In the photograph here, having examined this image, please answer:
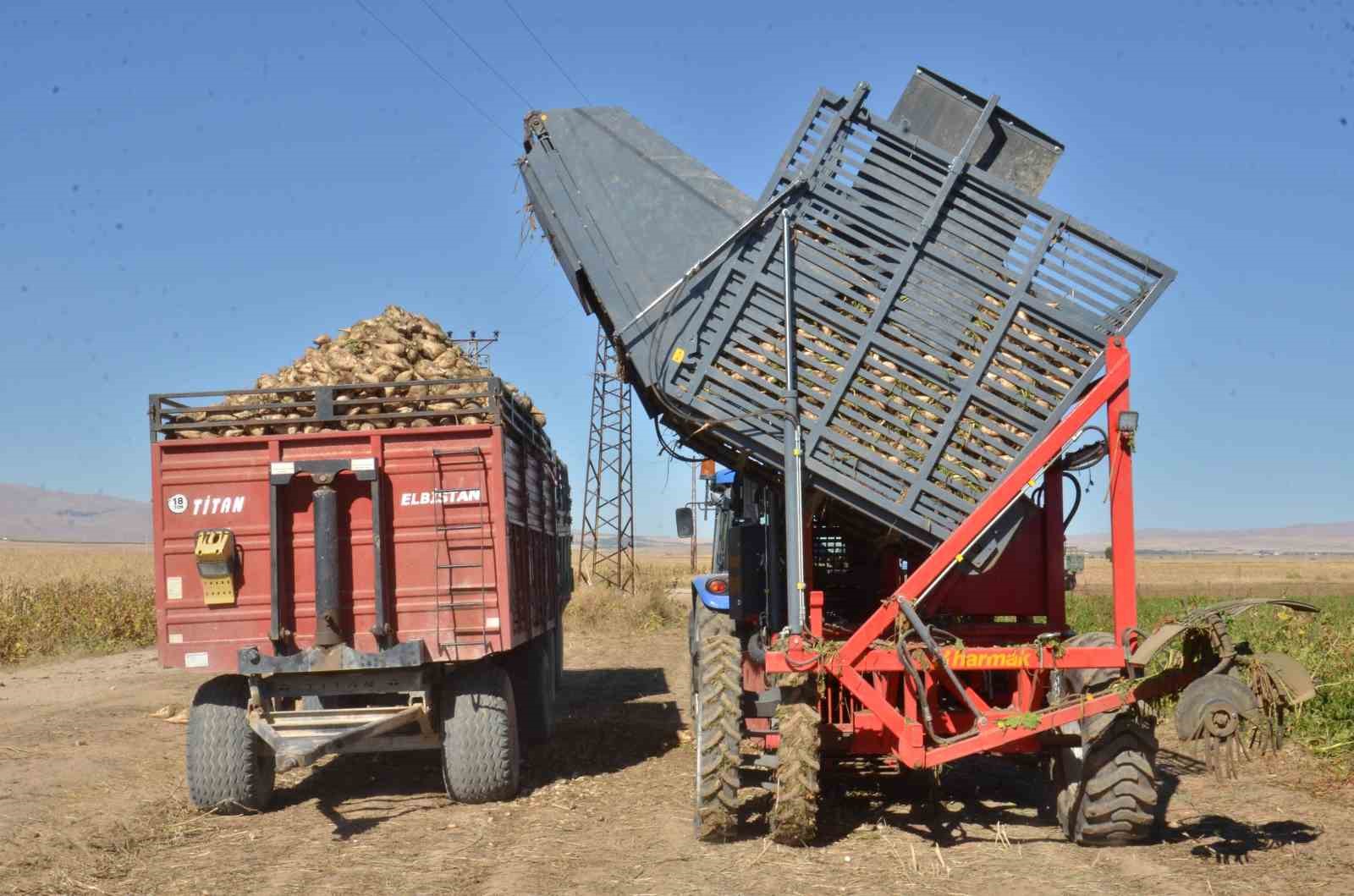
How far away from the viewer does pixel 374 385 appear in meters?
10.0

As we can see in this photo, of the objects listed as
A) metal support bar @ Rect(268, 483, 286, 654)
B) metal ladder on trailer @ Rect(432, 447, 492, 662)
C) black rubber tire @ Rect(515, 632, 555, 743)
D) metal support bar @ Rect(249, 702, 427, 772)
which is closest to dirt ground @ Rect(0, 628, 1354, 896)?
black rubber tire @ Rect(515, 632, 555, 743)

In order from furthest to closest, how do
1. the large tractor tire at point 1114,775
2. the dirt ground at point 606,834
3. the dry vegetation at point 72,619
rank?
the dry vegetation at point 72,619
the large tractor tire at point 1114,775
the dirt ground at point 606,834

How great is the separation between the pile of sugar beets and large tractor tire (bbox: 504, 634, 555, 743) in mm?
2484

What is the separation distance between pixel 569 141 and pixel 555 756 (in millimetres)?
6197

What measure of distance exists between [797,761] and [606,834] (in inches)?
72.5

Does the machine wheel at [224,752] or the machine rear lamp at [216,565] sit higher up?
the machine rear lamp at [216,565]

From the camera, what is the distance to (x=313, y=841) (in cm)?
874

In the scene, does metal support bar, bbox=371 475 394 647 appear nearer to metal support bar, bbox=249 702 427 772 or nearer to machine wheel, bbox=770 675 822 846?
metal support bar, bbox=249 702 427 772

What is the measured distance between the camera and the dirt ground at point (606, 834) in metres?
7.18

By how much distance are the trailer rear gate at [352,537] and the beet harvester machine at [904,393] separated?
219 cm

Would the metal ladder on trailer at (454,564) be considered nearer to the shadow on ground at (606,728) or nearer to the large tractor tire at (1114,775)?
the shadow on ground at (606,728)

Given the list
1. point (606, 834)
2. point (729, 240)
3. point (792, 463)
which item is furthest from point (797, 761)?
point (729, 240)

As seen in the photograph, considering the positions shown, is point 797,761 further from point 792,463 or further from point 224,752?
point 224,752

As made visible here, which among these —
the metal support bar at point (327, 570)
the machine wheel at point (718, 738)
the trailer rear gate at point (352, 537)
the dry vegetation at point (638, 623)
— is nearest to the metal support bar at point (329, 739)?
the trailer rear gate at point (352, 537)
